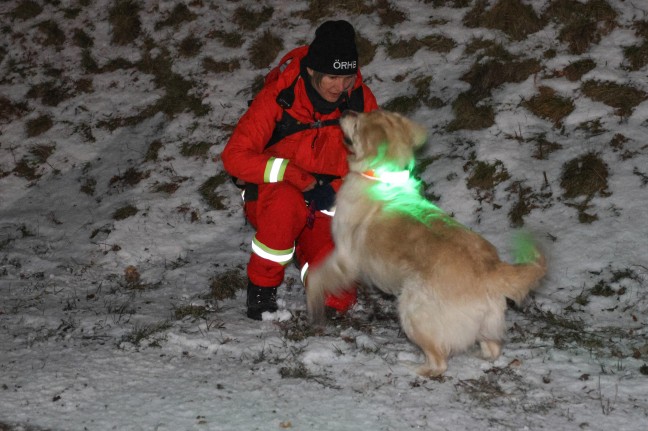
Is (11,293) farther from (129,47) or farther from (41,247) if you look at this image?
(129,47)

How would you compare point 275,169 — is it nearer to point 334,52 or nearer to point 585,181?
point 334,52

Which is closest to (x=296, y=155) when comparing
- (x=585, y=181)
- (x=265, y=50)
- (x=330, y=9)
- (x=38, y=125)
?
(x=585, y=181)

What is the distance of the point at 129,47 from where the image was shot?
9.05 m

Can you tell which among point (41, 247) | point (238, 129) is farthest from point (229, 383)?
point (41, 247)

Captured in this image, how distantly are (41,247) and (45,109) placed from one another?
10.2 feet

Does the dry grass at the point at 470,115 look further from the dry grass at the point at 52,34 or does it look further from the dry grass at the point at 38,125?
the dry grass at the point at 52,34

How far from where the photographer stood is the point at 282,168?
4.42 metres

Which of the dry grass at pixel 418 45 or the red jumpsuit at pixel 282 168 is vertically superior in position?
the dry grass at pixel 418 45

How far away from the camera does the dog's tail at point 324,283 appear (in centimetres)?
414

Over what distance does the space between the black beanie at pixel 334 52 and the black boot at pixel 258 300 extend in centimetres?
166

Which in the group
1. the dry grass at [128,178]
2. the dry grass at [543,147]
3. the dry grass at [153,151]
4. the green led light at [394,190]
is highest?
the green led light at [394,190]

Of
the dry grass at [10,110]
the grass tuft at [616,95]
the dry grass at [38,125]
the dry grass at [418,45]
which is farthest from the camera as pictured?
the dry grass at [10,110]

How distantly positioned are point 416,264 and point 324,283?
0.89 meters

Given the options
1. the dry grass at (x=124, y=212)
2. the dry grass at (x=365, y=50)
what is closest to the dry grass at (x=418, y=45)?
the dry grass at (x=365, y=50)
